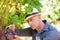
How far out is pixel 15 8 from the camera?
5.70 feet

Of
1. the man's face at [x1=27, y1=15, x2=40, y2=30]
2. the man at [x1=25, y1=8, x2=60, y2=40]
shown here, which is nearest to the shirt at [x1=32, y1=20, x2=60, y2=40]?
the man at [x1=25, y1=8, x2=60, y2=40]

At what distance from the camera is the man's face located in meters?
2.38

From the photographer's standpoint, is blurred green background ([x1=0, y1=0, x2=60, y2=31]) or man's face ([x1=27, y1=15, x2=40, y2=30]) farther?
man's face ([x1=27, y1=15, x2=40, y2=30])

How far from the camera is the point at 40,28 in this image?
2492mm

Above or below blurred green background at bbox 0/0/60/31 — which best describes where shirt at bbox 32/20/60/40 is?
above

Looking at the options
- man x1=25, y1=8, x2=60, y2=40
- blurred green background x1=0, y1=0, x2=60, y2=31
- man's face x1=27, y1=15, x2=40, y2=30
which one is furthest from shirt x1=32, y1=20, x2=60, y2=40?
blurred green background x1=0, y1=0, x2=60, y2=31

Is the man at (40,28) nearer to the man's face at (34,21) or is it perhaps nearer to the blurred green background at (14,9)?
the man's face at (34,21)

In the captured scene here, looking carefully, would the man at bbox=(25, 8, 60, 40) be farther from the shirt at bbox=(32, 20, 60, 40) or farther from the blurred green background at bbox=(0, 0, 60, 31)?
the blurred green background at bbox=(0, 0, 60, 31)

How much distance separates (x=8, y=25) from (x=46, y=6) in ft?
7.84

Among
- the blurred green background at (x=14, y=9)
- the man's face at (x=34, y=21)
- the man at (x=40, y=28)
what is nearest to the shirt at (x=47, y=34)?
the man at (x=40, y=28)

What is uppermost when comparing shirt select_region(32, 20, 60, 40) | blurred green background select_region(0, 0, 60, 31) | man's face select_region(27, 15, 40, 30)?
man's face select_region(27, 15, 40, 30)

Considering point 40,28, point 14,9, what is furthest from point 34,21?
point 14,9

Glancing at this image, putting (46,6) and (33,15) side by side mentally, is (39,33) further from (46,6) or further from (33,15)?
(46,6)

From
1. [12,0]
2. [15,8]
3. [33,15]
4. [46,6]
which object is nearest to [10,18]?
[15,8]
